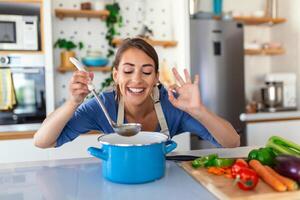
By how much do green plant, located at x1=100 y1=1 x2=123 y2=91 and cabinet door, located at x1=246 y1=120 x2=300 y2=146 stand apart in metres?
1.18

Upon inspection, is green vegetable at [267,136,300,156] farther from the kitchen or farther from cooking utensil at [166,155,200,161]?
the kitchen

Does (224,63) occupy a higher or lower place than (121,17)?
lower

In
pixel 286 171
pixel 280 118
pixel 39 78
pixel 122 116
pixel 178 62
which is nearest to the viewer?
pixel 286 171

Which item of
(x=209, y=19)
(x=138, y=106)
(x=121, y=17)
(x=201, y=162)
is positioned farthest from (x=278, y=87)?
(x=201, y=162)

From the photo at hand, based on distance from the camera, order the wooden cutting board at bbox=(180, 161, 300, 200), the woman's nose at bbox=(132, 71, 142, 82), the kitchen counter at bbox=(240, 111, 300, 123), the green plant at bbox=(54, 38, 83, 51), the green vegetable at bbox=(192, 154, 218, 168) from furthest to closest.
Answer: the green plant at bbox=(54, 38, 83, 51)
the kitchen counter at bbox=(240, 111, 300, 123)
the woman's nose at bbox=(132, 71, 142, 82)
the green vegetable at bbox=(192, 154, 218, 168)
the wooden cutting board at bbox=(180, 161, 300, 200)

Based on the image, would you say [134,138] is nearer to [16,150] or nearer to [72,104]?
[72,104]

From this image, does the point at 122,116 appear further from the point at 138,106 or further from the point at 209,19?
the point at 209,19

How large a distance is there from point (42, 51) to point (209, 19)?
1.32 m

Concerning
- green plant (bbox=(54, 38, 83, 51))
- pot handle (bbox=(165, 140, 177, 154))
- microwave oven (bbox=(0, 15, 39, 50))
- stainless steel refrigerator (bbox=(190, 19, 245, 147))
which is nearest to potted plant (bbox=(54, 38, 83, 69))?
green plant (bbox=(54, 38, 83, 51))

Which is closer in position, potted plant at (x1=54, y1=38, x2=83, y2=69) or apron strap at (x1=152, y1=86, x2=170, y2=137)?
apron strap at (x1=152, y1=86, x2=170, y2=137)

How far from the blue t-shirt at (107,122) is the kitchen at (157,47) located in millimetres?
982

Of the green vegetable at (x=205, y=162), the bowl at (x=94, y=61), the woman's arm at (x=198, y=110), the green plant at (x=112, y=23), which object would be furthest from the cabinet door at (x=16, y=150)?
the green vegetable at (x=205, y=162)

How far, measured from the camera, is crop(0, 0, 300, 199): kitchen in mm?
2150

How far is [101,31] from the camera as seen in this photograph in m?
2.68
